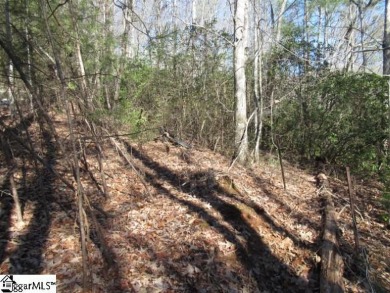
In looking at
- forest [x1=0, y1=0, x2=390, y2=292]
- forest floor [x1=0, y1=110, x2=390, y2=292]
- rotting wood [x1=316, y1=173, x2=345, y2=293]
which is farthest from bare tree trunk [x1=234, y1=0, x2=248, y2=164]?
rotting wood [x1=316, y1=173, x2=345, y2=293]

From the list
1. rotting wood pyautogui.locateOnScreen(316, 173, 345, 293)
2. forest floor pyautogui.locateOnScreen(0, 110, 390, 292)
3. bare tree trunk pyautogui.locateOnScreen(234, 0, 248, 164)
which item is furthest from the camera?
bare tree trunk pyautogui.locateOnScreen(234, 0, 248, 164)

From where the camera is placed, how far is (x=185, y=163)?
27.3 ft

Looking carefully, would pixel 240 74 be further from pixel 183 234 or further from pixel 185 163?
pixel 183 234

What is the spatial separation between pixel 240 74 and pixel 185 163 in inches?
103

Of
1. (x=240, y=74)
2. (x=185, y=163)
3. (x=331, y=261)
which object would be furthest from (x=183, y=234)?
(x=240, y=74)

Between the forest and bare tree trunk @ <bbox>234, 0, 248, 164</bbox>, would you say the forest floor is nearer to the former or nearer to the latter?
the forest

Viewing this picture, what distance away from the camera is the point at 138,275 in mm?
3977

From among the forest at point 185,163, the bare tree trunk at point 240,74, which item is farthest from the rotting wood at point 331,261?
the bare tree trunk at point 240,74

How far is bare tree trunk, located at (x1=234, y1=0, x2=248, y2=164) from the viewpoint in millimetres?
8266

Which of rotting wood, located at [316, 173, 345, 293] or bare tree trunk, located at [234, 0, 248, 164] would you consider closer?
rotting wood, located at [316, 173, 345, 293]

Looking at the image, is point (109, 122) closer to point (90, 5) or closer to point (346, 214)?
point (90, 5)

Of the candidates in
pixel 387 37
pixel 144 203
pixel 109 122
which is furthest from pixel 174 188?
pixel 387 37

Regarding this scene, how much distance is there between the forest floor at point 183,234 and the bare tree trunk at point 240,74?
1023mm

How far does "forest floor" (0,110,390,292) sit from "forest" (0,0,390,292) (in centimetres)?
3
